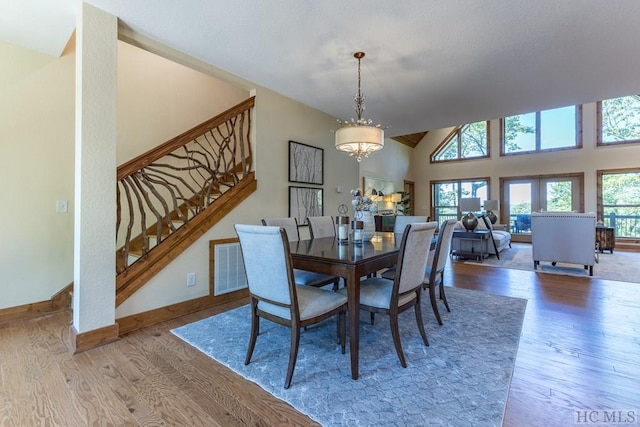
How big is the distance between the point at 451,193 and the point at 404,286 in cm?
906

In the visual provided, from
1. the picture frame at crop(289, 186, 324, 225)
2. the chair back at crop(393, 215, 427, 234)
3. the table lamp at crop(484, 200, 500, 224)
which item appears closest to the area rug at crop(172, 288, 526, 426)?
the chair back at crop(393, 215, 427, 234)

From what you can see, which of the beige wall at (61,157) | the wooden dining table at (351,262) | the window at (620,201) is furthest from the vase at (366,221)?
the window at (620,201)

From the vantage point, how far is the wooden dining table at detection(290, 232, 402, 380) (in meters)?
1.81

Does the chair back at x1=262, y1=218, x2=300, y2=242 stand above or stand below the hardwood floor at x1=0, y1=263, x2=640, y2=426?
above

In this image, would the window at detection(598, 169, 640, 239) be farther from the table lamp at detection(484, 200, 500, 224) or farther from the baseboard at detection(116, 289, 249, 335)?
the baseboard at detection(116, 289, 249, 335)

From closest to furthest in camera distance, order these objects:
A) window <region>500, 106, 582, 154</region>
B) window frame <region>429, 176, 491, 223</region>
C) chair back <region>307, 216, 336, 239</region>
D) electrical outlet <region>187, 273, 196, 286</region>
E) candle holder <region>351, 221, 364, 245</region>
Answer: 1. candle holder <region>351, 221, 364, 245</region>
2. electrical outlet <region>187, 273, 196, 286</region>
3. chair back <region>307, 216, 336, 239</region>
4. window <region>500, 106, 582, 154</region>
5. window frame <region>429, 176, 491, 223</region>

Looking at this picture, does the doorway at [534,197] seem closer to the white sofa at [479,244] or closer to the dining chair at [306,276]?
the white sofa at [479,244]

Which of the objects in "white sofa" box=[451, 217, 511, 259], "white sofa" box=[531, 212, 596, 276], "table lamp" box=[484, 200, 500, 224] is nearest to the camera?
"white sofa" box=[531, 212, 596, 276]

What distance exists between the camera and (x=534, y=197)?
8.71 m

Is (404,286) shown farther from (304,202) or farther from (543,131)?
(543,131)

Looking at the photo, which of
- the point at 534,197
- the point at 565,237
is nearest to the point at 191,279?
the point at 565,237

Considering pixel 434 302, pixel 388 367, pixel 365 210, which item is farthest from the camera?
pixel 365 210

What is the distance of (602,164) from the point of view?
7.74 m

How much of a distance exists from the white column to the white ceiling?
29 centimetres
